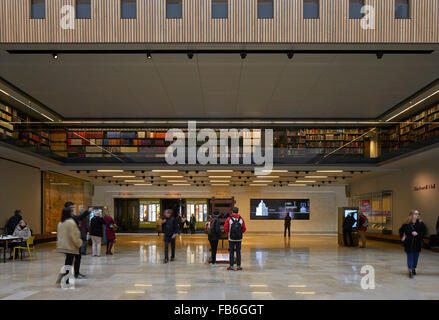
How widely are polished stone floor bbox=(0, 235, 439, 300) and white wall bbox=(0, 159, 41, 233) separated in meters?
4.23

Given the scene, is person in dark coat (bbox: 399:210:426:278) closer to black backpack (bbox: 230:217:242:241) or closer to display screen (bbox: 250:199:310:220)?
black backpack (bbox: 230:217:242:241)

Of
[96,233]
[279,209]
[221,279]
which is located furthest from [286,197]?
[221,279]

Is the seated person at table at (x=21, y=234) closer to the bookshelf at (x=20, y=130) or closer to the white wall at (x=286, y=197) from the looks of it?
the bookshelf at (x=20, y=130)

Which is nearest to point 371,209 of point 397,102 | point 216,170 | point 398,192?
point 398,192

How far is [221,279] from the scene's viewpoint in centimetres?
870

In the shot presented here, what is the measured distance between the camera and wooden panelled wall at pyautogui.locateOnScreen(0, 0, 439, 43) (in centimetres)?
1043

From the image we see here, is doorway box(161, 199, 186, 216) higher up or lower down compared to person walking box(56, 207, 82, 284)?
lower down

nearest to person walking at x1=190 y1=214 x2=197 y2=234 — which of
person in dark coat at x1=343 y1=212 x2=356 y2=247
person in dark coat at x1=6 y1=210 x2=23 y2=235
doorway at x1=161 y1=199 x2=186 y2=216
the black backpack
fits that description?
doorway at x1=161 y1=199 x2=186 y2=216

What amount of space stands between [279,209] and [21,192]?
16.9 meters

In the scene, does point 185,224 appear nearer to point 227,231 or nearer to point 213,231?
point 213,231

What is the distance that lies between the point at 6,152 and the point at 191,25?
8265mm

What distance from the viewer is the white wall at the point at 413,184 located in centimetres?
1554

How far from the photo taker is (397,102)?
662 inches
